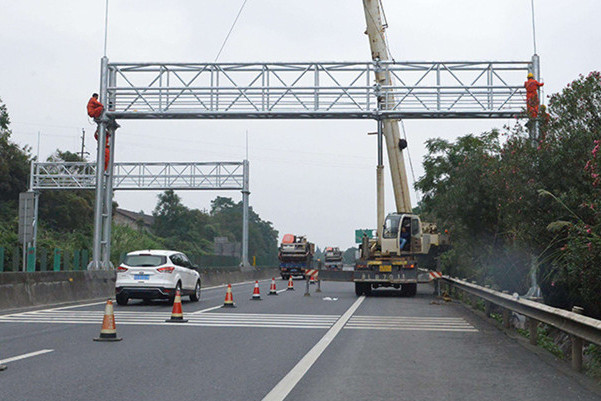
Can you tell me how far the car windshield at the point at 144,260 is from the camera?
67.1 feet

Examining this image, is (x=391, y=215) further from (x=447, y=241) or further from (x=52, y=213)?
(x=52, y=213)

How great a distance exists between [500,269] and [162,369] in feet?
54.8

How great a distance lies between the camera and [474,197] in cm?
2514

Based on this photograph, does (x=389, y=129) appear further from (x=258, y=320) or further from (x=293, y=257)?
(x=293, y=257)

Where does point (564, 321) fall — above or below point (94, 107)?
below

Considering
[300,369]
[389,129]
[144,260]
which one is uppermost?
[389,129]

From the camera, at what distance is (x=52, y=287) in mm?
20188

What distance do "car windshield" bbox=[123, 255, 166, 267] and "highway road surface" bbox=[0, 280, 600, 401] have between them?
406 cm

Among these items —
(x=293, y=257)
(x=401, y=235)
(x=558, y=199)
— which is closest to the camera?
(x=558, y=199)

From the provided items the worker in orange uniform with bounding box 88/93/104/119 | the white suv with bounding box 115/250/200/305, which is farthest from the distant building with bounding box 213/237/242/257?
the white suv with bounding box 115/250/200/305

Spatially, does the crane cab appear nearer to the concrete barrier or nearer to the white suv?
the white suv

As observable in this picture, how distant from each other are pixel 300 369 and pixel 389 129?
1888 centimetres

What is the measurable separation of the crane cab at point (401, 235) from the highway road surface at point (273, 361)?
967 centimetres

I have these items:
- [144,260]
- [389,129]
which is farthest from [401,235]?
[144,260]
